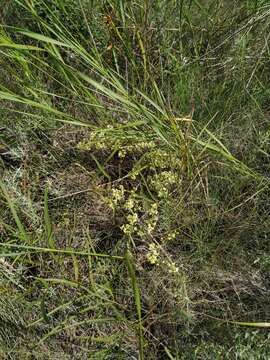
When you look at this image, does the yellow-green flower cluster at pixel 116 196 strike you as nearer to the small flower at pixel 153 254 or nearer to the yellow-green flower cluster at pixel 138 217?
the yellow-green flower cluster at pixel 138 217

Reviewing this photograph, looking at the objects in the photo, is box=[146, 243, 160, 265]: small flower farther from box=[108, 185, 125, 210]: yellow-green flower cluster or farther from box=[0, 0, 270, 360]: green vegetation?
box=[108, 185, 125, 210]: yellow-green flower cluster

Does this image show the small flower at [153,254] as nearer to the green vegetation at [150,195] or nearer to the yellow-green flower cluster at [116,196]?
the green vegetation at [150,195]

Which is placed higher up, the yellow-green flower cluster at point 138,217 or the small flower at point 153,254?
the yellow-green flower cluster at point 138,217

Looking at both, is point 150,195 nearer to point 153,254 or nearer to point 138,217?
point 138,217

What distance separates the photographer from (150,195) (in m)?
1.73

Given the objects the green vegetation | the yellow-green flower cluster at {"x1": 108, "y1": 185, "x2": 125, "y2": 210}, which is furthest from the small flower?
the yellow-green flower cluster at {"x1": 108, "y1": 185, "x2": 125, "y2": 210}

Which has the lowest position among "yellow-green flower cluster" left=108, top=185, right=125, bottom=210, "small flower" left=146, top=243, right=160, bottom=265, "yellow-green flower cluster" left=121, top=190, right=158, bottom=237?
"small flower" left=146, top=243, right=160, bottom=265

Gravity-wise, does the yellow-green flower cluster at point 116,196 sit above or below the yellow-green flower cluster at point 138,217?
above

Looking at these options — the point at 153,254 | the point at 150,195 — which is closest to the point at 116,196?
the point at 150,195

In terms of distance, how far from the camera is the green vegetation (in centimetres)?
163

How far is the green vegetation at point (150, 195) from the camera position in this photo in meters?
1.63

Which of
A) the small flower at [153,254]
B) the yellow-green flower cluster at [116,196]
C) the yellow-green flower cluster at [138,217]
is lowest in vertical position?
the small flower at [153,254]

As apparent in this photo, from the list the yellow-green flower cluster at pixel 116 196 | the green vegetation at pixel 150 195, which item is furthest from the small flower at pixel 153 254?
the yellow-green flower cluster at pixel 116 196

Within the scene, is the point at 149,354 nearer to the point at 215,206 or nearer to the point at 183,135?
the point at 215,206
